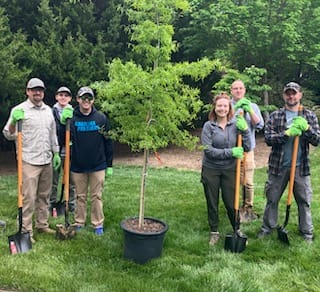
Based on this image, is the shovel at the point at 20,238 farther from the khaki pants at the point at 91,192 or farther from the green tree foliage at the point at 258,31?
the green tree foliage at the point at 258,31

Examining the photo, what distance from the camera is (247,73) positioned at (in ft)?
40.8

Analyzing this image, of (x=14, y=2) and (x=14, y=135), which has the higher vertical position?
(x=14, y=2)

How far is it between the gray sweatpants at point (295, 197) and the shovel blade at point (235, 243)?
1.90 feet

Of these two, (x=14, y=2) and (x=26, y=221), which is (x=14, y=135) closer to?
(x=26, y=221)

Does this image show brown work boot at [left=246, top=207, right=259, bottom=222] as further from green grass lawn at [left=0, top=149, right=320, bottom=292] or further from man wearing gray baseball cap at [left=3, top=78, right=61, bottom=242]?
man wearing gray baseball cap at [left=3, top=78, right=61, bottom=242]

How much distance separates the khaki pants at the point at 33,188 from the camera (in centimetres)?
492

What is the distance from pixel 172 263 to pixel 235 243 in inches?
32.1

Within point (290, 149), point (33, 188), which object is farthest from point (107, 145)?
point (290, 149)

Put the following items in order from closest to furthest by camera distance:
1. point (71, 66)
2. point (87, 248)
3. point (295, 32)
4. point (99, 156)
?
point (87, 248) < point (99, 156) < point (71, 66) < point (295, 32)

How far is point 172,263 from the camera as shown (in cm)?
A: 449

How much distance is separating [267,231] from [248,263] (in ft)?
2.85

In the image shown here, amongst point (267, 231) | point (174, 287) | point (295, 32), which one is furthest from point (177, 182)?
point (295, 32)

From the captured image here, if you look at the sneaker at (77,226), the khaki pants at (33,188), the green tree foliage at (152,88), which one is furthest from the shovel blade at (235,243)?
the khaki pants at (33,188)

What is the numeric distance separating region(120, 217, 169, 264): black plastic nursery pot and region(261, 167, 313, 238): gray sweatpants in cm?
146
